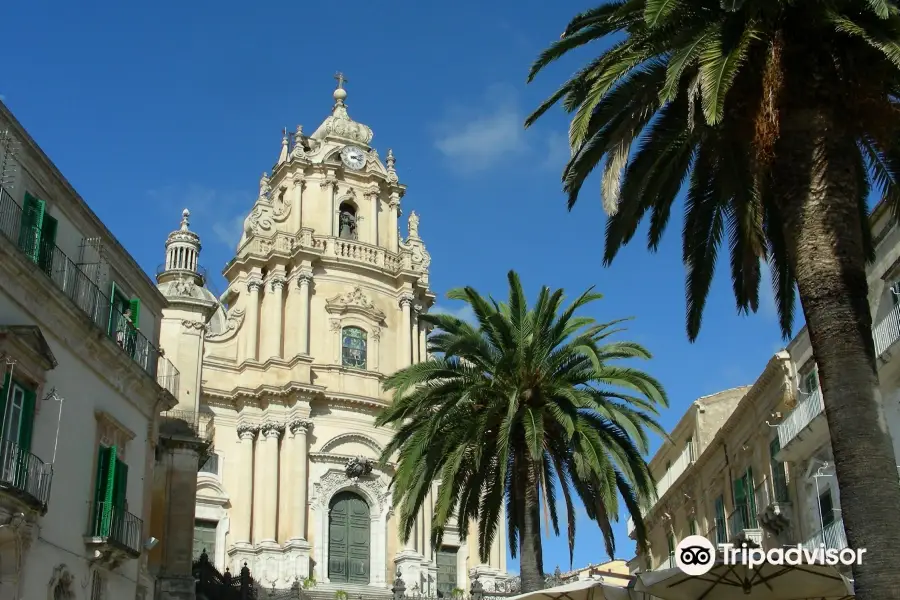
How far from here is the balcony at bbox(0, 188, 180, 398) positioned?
1736 centimetres

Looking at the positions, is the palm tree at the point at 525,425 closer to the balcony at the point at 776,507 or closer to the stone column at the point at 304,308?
the balcony at the point at 776,507

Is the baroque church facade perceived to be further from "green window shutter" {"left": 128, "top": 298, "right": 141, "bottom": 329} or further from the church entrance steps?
"green window shutter" {"left": 128, "top": 298, "right": 141, "bottom": 329}

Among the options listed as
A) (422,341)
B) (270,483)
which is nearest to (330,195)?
(422,341)

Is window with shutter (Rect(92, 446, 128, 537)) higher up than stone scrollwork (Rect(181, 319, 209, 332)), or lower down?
lower down

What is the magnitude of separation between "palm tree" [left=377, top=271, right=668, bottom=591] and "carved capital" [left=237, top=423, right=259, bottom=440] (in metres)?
17.2

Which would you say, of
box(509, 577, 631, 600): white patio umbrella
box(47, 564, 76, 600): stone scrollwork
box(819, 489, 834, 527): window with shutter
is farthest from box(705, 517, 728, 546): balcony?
box(47, 564, 76, 600): stone scrollwork

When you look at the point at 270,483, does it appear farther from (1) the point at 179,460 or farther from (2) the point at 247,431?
(1) the point at 179,460

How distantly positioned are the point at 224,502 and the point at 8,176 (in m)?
22.9

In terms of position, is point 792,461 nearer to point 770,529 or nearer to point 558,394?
point 770,529

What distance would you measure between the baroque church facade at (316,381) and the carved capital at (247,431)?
0.35ft

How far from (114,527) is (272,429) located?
1894cm

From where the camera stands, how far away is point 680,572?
50.0 feet

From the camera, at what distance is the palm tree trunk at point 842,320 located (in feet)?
38.5

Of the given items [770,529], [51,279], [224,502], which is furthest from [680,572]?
[224,502]
